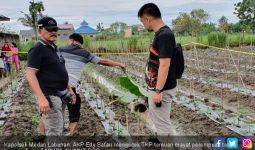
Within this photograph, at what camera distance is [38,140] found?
4.04 metres

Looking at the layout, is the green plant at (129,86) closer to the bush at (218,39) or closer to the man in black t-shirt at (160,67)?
the man in black t-shirt at (160,67)

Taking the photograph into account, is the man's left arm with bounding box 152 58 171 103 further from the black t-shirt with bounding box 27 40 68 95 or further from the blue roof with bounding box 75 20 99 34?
the blue roof with bounding box 75 20 99 34

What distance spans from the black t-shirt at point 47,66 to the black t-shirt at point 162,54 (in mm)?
728

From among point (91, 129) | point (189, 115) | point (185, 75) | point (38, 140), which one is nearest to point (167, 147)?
point (38, 140)

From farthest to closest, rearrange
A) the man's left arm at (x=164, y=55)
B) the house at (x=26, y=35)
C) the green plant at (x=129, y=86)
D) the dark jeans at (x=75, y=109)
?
1. the house at (x=26, y=35)
2. the dark jeans at (x=75, y=109)
3. the green plant at (x=129, y=86)
4. the man's left arm at (x=164, y=55)

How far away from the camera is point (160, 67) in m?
2.89

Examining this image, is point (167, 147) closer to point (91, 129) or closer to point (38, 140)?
point (38, 140)

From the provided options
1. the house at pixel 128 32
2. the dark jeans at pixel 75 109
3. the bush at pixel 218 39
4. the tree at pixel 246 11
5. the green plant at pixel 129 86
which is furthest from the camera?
the tree at pixel 246 11

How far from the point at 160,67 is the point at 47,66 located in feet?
3.03

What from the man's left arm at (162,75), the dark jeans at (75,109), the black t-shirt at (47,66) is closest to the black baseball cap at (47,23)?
the black t-shirt at (47,66)

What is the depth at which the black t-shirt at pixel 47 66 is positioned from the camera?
3.05 metres

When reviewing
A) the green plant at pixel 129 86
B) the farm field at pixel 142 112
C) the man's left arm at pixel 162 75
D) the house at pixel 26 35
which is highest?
the man's left arm at pixel 162 75

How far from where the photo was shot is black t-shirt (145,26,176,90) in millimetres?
2867

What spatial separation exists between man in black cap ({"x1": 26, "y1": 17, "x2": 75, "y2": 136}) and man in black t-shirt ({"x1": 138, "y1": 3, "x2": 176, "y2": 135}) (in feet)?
2.40
